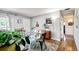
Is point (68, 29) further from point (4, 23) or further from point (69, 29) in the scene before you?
point (4, 23)

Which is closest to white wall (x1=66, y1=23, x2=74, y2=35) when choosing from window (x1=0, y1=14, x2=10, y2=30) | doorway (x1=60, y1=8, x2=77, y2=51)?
doorway (x1=60, y1=8, x2=77, y2=51)

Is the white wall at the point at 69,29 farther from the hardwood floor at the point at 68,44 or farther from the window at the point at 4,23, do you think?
the window at the point at 4,23

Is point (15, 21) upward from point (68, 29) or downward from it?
upward

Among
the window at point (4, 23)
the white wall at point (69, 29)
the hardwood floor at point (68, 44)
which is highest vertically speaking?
the window at point (4, 23)

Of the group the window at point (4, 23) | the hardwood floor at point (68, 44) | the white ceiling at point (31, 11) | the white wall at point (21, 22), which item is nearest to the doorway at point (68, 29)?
the hardwood floor at point (68, 44)

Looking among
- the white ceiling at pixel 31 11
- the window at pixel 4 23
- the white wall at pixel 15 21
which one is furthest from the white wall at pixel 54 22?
the window at pixel 4 23

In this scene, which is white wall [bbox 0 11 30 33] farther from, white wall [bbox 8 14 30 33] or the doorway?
the doorway

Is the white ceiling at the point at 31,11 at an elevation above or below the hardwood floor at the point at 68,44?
above

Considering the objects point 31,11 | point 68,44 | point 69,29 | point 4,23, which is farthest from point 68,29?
point 4,23

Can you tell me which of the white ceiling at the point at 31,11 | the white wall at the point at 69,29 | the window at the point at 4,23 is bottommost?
the white wall at the point at 69,29

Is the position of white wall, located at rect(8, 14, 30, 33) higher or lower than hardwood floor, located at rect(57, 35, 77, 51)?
higher

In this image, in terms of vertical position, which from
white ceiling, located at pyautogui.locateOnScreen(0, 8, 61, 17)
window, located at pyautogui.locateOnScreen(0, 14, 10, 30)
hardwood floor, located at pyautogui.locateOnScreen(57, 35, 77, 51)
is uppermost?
white ceiling, located at pyautogui.locateOnScreen(0, 8, 61, 17)

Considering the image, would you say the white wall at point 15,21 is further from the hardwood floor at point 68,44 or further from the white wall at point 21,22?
the hardwood floor at point 68,44
